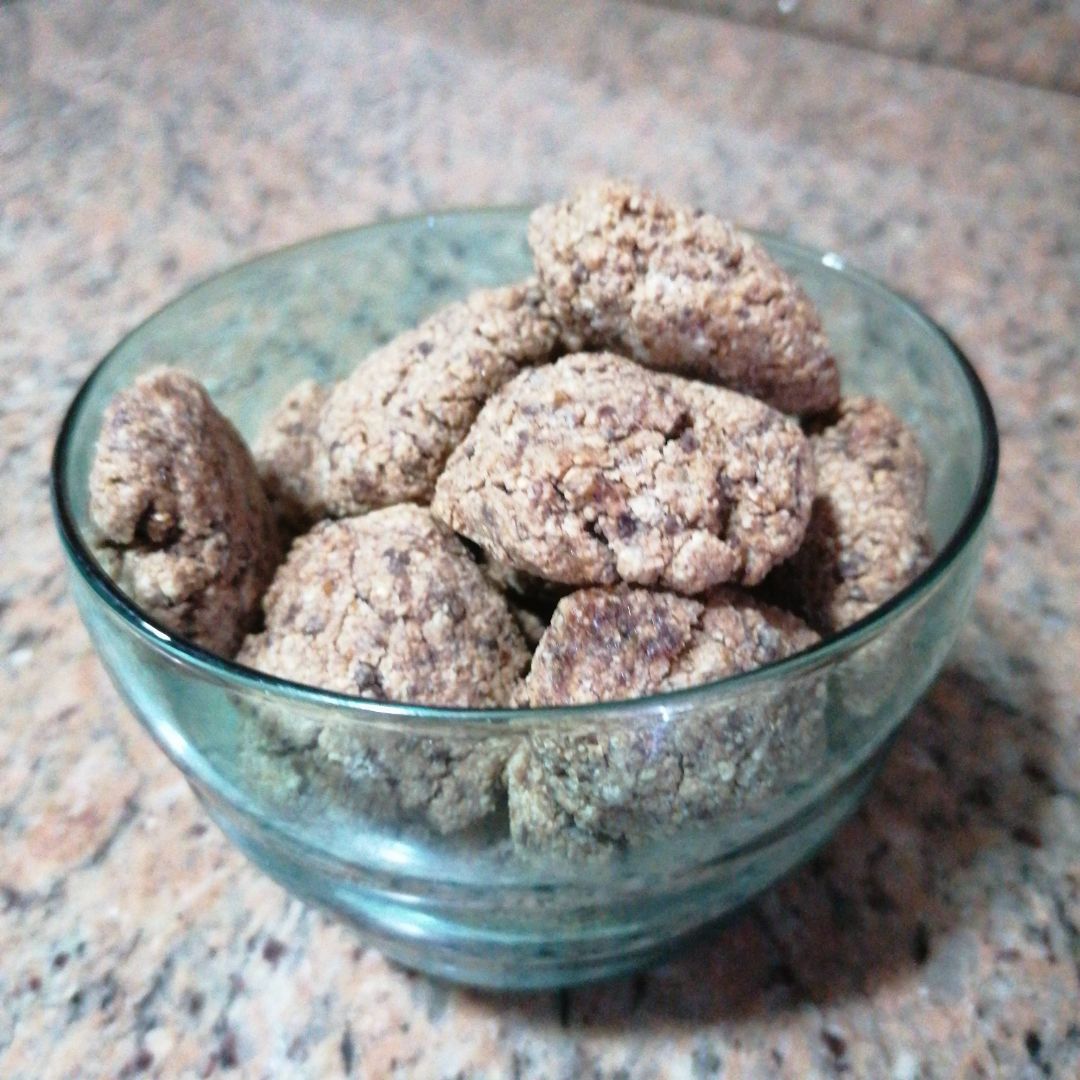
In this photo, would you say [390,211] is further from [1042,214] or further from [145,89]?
[1042,214]

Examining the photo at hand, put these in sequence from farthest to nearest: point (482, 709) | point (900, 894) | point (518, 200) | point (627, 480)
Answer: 1. point (518, 200)
2. point (900, 894)
3. point (627, 480)
4. point (482, 709)

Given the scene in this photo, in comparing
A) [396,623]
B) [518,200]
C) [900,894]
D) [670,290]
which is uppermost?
[670,290]

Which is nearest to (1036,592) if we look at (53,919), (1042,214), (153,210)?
(1042,214)

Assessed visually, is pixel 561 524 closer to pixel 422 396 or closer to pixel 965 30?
pixel 422 396

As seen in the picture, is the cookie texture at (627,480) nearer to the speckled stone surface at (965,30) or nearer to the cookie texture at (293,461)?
the cookie texture at (293,461)

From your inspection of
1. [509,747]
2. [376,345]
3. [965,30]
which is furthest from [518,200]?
[509,747]

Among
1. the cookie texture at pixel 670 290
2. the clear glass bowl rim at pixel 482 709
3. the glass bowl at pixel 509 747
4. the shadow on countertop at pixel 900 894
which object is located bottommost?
the shadow on countertop at pixel 900 894

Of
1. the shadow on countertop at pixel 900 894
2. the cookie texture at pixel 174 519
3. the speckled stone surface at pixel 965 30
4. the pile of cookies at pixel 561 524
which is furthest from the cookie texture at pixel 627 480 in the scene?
the speckled stone surface at pixel 965 30

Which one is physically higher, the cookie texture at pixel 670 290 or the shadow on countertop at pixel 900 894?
the cookie texture at pixel 670 290
